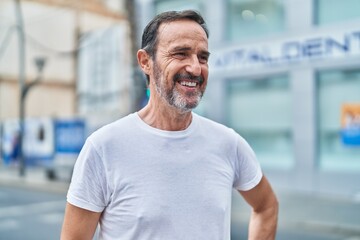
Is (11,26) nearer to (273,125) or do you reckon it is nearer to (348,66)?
(273,125)

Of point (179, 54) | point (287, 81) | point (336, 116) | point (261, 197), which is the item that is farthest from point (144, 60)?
point (287, 81)

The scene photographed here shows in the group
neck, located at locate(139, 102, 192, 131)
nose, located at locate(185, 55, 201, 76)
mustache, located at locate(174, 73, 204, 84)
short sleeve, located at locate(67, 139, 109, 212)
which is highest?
nose, located at locate(185, 55, 201, 76)

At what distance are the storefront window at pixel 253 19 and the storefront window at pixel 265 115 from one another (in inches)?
54.8

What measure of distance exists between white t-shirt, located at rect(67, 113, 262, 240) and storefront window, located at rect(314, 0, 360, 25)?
12.2 meters

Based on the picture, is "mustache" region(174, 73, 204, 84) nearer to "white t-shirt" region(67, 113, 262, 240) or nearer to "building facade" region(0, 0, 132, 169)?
"white t-shirt" region(67, 113, 262, 240)

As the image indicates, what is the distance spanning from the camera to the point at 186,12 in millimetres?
1715

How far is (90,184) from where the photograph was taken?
64.8 inches

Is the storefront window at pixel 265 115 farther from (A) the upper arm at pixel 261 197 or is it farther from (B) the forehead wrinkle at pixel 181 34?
(B) the forehead wrinkle at pixel 181 34

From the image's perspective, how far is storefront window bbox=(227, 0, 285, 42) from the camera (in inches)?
567

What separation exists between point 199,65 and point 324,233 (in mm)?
7617

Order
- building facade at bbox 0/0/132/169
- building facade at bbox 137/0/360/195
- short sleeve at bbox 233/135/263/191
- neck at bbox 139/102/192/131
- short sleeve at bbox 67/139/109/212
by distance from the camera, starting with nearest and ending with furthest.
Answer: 1. short sleeve at bbox 67/139/109/212
2. neck at bbox 139/102/192/131
3. short sleeve at bbox 233/135/263/191
4. building facade at bbox 137/0/360/195
5. building facade at bbox 0/0/132/169

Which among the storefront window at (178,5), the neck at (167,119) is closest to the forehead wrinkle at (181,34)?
the neck at (167,119)

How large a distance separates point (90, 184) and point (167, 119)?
344mm

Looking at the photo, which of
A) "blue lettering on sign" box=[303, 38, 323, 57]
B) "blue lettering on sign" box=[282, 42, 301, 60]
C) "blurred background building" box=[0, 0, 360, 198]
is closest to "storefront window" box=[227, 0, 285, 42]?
"blurred background building" box=[0, 0, 360, 198]
